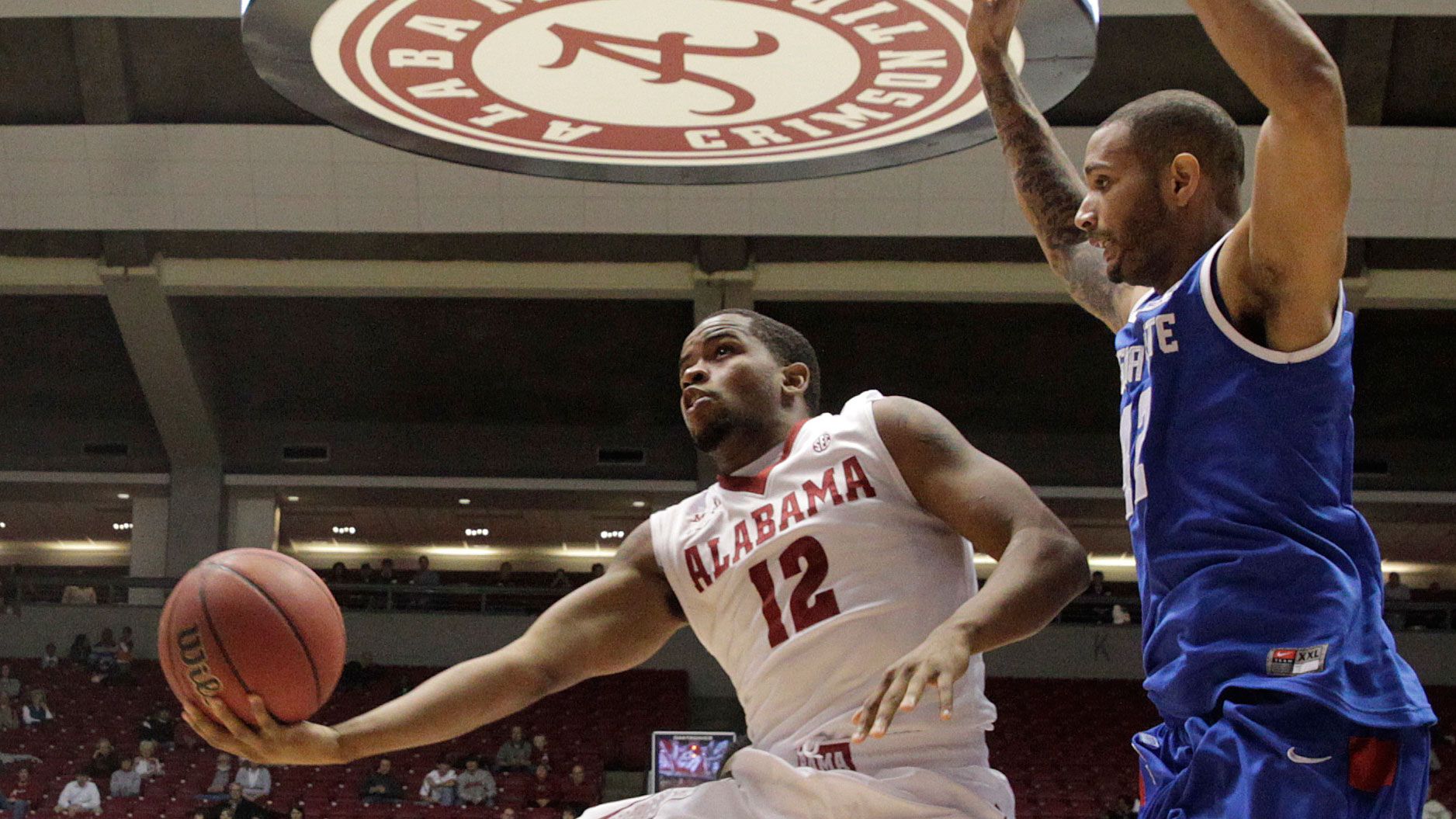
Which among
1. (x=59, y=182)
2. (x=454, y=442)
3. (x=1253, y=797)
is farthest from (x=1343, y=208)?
(x=454, y=442)

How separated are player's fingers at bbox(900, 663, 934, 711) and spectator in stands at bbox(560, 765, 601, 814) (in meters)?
13.8

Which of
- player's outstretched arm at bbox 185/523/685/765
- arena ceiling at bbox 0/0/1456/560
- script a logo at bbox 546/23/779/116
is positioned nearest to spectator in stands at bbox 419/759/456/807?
arena ceiling at bbox 0/0/1456/560

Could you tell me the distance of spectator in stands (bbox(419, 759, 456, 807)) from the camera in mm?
15750

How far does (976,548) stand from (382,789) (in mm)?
13776

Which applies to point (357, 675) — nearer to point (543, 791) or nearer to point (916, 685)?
point (543, 791)

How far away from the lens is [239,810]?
13852mm

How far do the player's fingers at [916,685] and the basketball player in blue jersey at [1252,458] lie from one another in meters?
0.34

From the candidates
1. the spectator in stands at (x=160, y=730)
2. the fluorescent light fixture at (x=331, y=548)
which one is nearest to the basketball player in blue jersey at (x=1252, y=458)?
the spectator in stands at (x=160, y=730)

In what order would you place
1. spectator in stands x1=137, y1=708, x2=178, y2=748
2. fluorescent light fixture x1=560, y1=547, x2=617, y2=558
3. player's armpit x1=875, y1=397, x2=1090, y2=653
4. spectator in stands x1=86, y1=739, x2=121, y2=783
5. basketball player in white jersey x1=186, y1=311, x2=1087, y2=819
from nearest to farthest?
player's armpit x1=875, y1=397, x2=1090, y2=653, basketball player in white jersey x1=186, y1=311, x2=1087, y2=819, spectator in stands x1=86, y1=739, x2=121, y2=783, spectator in stands x1=137, y1=708, x2=178, y2=748, fluorescent light fixture x1=560, y1=547, x2=617, y2=558

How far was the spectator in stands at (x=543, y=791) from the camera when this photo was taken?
16.0 metres

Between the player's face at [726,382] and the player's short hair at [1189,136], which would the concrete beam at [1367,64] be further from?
the player's short hair at [1189,136]

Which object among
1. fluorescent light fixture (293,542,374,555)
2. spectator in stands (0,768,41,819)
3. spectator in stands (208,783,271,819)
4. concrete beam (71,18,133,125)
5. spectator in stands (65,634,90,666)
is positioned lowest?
spectator in stands (0,768,41,819)

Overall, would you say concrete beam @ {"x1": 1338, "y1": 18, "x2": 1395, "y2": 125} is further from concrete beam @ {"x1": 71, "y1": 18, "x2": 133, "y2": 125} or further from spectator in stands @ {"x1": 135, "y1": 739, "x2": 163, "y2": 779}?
spectator in stands @ {"x1": 135, "y1": 739, "x2": 163, "y2": 779}

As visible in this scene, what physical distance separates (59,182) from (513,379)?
270 inches
